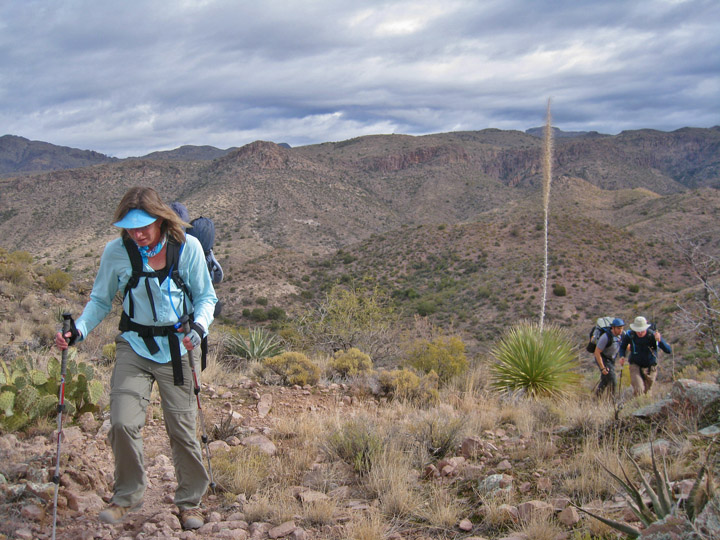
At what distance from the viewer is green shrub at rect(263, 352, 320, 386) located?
699cm

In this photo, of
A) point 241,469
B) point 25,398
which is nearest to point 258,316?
point 25,398

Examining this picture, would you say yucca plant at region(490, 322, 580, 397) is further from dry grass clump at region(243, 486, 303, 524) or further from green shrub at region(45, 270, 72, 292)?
green shrub at region(45, 270, 72, 292)

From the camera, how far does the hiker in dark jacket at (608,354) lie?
7480 millimetres

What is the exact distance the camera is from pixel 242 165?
7562 centimetres

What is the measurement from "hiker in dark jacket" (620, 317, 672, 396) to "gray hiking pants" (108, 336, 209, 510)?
250 inches

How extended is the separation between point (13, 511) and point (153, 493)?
0.83 meters

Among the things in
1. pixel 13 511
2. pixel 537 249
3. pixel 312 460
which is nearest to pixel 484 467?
pixel 312 460

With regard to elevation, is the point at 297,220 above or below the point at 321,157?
below

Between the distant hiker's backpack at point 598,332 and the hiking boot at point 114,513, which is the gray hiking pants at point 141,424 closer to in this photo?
the hiking boot at point 114,513

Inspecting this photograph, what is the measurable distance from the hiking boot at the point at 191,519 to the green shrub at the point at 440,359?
5560 millimetres

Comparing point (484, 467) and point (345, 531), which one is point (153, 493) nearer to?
point (345, 531)

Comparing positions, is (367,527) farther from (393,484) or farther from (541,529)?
(541,529)

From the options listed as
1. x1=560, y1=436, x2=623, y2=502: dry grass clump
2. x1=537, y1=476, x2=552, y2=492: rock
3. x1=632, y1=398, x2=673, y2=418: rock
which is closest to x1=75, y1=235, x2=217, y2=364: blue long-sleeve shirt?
x1=537, y1=476, x2=552, y2=492: rock

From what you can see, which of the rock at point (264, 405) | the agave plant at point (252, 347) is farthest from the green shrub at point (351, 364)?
the rock at point (264, 405)
